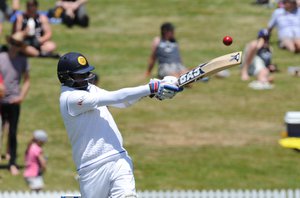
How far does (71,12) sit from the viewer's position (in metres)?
20.5

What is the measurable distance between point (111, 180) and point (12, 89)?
5337 mm

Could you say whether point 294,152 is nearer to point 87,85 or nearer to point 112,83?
point 112,83

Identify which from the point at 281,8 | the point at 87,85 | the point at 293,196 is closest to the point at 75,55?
the point at 87,85

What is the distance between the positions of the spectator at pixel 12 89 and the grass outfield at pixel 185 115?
0.42m

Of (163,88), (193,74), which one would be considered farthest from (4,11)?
(163,88)

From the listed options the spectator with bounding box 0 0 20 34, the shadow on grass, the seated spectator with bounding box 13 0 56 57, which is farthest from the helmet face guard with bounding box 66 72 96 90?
the spectator with bounding box 0 0 20 34

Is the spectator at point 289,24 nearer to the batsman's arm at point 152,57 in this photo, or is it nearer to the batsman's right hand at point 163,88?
the batsman's arm at point 152,57

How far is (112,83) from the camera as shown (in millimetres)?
17297

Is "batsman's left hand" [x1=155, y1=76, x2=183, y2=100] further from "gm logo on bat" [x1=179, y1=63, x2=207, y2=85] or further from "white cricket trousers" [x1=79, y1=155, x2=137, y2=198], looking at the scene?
"white cricket trousers" [x1=79, y1=155, x2=137, y2=198]

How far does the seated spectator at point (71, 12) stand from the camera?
2023cm

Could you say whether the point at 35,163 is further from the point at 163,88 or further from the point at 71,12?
the point at 71,12

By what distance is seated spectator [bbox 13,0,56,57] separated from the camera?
17047 mm

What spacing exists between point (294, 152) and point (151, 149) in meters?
2.17

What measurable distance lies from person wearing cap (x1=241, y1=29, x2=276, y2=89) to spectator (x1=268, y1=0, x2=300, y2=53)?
3.72 ft
